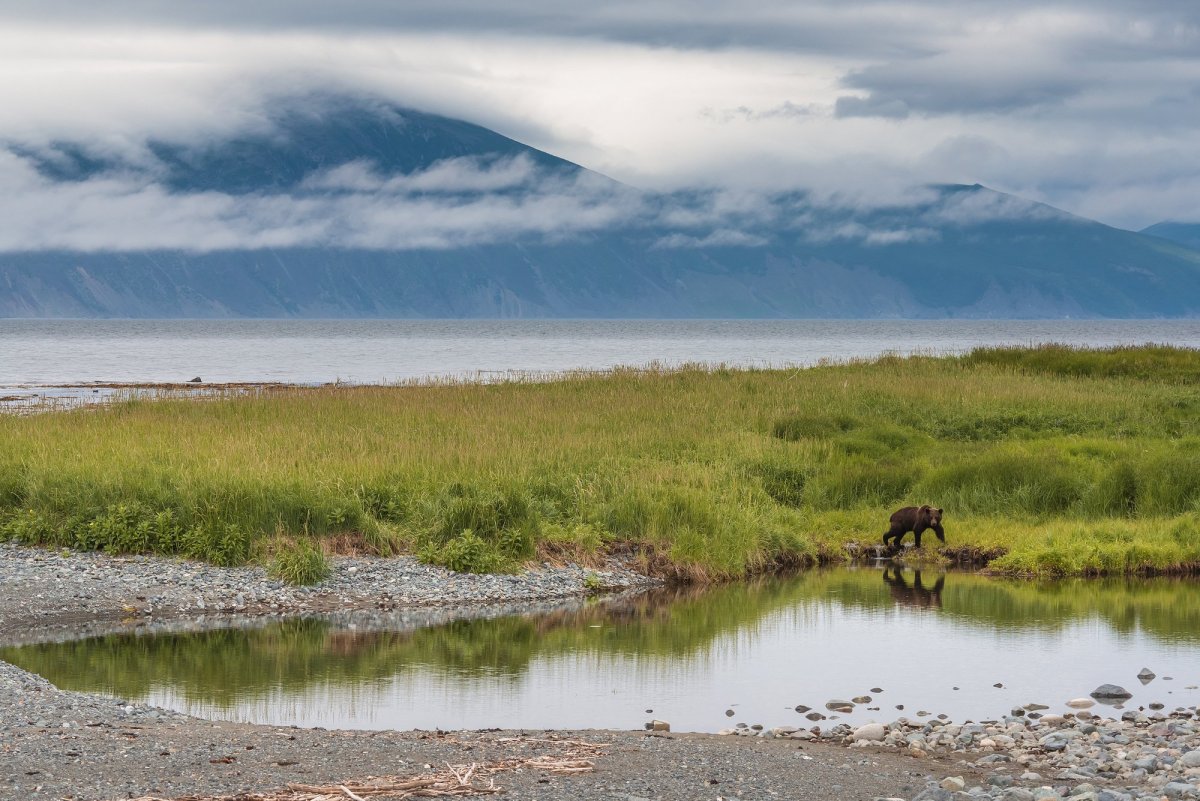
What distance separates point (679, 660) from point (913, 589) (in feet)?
25.4

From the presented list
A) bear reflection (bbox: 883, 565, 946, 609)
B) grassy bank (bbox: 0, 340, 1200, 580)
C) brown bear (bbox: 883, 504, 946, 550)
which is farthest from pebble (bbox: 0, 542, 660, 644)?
brown bear (bbox: 883, 504, 946, 550)

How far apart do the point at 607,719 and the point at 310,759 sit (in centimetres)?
479

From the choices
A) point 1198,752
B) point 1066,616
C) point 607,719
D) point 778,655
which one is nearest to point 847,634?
point 778,655

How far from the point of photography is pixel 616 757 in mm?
14258

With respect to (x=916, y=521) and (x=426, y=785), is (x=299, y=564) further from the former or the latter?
(x=426, y=785)

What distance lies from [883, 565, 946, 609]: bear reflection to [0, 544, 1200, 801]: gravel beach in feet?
25.7

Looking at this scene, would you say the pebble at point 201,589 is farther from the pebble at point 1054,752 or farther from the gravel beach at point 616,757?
the pebble at point 1054,752

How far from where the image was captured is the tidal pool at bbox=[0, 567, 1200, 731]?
1822 centimetres

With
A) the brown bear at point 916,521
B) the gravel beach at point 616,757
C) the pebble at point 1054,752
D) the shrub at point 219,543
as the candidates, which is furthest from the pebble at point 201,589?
the pebble at point 1054,752

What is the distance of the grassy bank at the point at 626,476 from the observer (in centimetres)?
2717

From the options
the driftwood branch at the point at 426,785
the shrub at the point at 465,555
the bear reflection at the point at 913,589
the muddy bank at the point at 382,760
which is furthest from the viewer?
the shrub at the point at 465,555

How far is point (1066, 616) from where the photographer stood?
80.5 feet

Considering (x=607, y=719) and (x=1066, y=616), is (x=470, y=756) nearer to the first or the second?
(x=607, y=719)

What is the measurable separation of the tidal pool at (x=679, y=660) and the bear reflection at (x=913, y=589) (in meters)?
0.10
